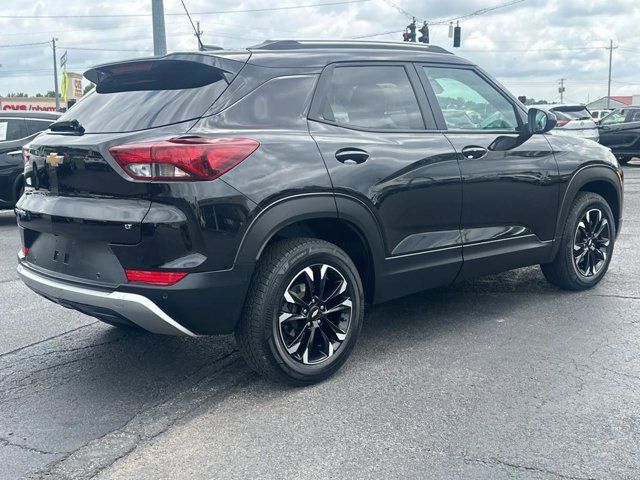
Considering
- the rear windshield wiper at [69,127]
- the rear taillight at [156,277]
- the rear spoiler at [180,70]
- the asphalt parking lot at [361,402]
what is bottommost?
the asphalt parking lot at [361,402]

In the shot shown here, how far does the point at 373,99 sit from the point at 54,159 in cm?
187

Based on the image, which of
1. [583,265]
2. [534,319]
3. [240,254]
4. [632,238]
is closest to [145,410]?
[240,254]

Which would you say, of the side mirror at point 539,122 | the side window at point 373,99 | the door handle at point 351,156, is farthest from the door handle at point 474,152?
the door handle at point 351,156

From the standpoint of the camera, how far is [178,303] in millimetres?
3562

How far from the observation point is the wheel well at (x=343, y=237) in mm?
4099

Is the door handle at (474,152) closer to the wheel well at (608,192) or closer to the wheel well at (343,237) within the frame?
the wheel well at (343,237)

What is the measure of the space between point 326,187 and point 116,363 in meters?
1.70

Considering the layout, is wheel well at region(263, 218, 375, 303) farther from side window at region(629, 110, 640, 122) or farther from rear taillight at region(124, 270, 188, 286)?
side window at region(629, 110, 640, 122)

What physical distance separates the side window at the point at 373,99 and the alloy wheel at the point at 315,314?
3.00ft

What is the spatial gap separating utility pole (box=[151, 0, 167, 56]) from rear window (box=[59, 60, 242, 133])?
1197 centimetres

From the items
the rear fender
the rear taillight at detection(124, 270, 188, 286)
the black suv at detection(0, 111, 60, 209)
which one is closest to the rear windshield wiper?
the rear taillight at detection(124, 270, 188, 286)

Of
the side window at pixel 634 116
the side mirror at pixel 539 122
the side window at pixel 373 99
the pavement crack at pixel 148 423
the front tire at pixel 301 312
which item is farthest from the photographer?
the side window at pixel 634 116

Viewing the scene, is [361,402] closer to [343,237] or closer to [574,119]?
[343,237]

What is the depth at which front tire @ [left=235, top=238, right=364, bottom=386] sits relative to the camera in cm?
381
